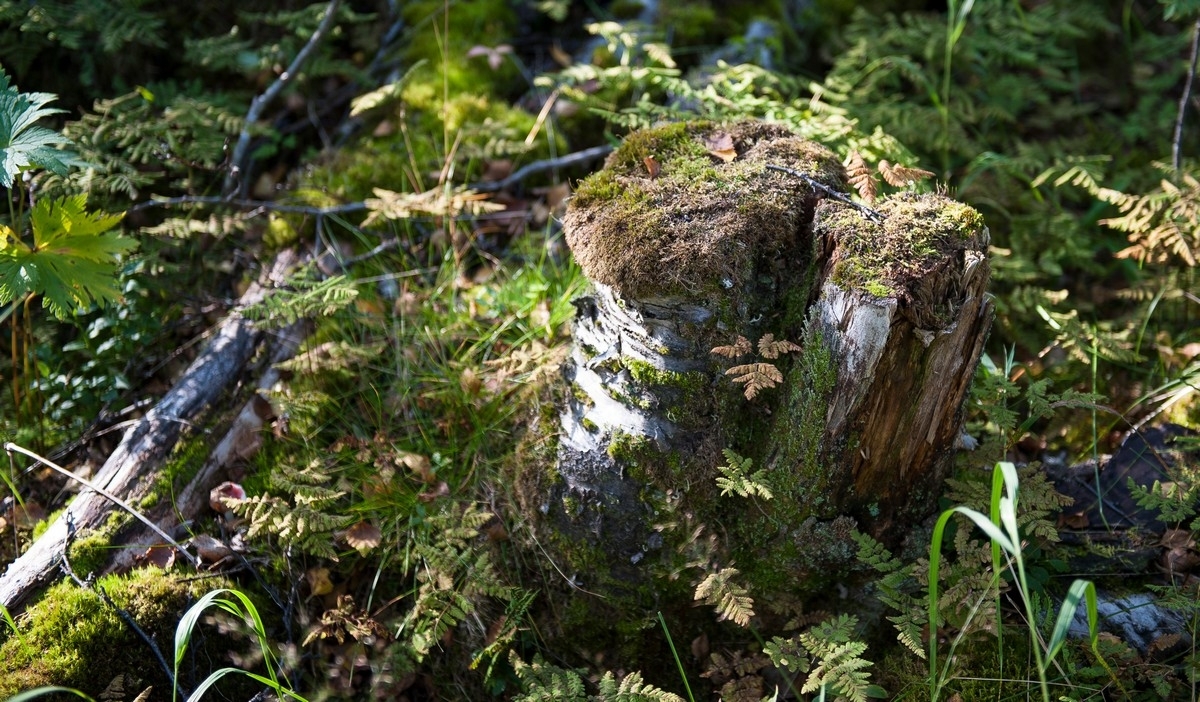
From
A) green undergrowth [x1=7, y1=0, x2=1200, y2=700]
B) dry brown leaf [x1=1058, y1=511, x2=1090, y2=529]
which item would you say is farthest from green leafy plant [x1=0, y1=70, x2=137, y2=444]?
dry brown leaf [x1=1058, y1=511, x2=1090, y2=529]

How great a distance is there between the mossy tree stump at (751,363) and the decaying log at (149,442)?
1.52 m

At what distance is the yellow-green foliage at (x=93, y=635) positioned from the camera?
2572 millimetres

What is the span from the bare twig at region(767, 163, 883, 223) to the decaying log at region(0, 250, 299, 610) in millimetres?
2229

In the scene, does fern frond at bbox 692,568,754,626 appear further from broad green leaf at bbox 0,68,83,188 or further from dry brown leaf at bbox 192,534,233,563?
broad green leaf at bbox 0,68,83,188

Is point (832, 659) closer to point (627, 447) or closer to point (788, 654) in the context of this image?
point (788, 654)

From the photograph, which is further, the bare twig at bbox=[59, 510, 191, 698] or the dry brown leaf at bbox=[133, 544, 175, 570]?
the dry brown leaf at bbox=[133, 544, 175, 570]

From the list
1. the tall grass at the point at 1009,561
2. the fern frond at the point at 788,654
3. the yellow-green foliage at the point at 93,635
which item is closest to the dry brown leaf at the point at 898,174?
the tall grass at the point at 1009,561

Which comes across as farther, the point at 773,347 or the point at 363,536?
the point at 363,536

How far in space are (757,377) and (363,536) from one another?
156 centimetres

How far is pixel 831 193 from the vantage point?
8.38 feet

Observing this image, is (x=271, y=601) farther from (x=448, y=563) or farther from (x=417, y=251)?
(x=417, y=251)

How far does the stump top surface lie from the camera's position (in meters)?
2.41

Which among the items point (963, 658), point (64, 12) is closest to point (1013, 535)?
point (963, 658)

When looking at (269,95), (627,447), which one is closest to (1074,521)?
(627,447)
